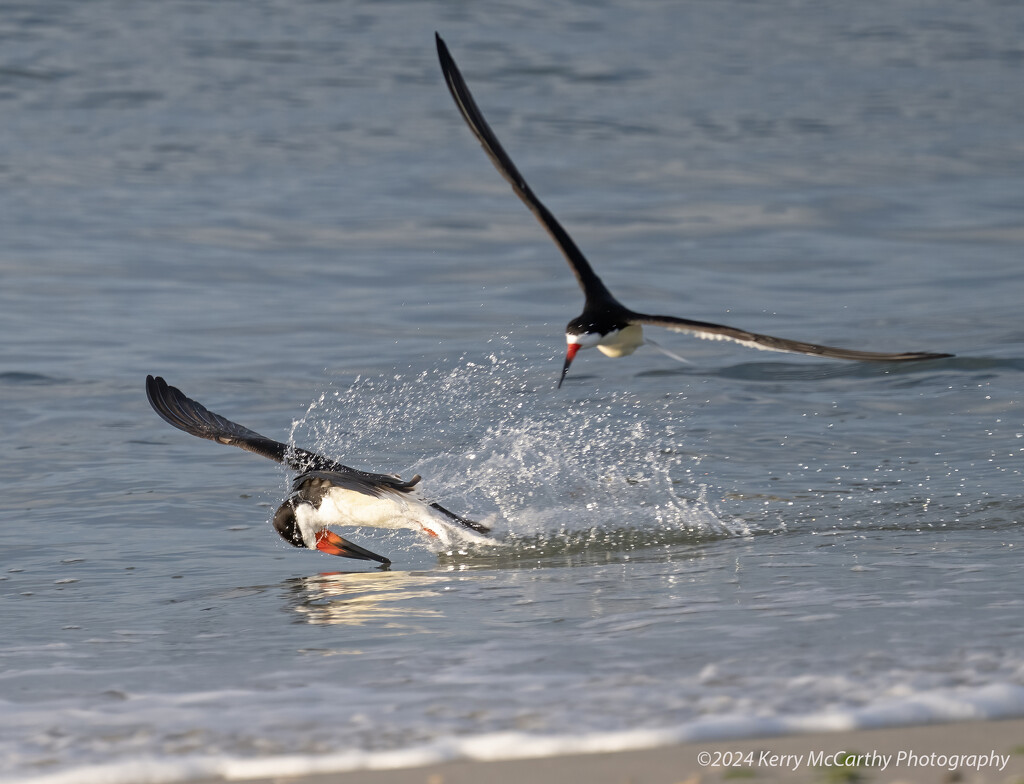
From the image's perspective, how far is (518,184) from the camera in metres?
7.98

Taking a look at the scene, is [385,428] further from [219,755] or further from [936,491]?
[219,755]

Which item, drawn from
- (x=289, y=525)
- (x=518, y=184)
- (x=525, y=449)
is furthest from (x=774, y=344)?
(x=525, y=449)

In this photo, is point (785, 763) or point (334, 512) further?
point (334, 512)

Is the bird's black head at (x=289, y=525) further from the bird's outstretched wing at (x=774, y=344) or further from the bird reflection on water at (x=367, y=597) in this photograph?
the bird's outstretched wing at (x=774, y=344)

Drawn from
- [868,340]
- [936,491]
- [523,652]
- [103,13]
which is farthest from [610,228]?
[103,13]

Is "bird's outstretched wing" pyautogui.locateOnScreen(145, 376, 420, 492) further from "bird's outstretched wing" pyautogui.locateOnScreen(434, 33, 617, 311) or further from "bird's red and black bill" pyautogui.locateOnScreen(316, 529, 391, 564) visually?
"bird's outstretched wing" pyautogui.locateOnScreen(434, 33, 617, 311)

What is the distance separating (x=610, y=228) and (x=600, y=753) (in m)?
15.2

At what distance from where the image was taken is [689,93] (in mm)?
28578

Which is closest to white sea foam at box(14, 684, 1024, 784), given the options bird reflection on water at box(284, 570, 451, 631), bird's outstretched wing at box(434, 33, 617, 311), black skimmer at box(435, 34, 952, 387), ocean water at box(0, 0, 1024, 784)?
ocean water at box(0, 0, 1024, 784)

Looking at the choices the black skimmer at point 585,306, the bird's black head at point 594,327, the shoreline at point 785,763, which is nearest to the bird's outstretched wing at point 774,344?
the black skimmer at point 585,306

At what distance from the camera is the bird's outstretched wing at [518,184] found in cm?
793

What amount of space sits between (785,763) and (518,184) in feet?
15.2

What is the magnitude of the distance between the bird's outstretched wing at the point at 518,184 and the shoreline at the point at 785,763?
4.01m

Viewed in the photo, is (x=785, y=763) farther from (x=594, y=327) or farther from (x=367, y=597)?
(x=594, y=327)
